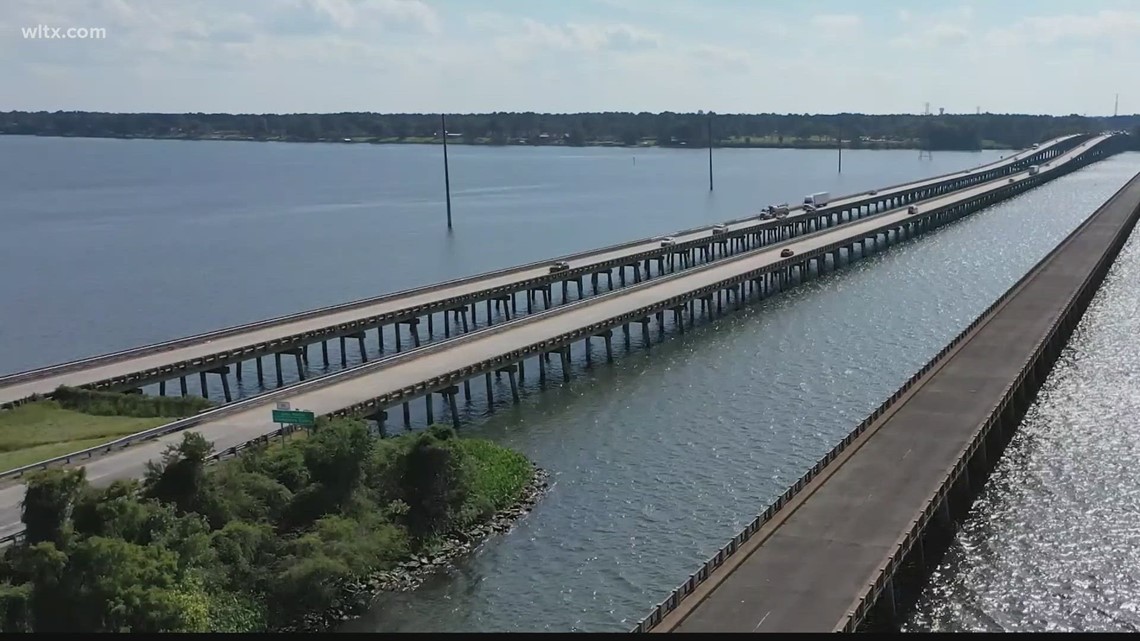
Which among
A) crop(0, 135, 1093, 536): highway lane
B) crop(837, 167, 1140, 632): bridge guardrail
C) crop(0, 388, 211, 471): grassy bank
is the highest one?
crop(0, 135, 1093, 536): highway lane

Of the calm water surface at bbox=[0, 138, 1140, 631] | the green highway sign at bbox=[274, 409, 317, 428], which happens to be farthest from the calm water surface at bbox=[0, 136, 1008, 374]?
the green highway sign at bbox=[274, 409, 317, 428]

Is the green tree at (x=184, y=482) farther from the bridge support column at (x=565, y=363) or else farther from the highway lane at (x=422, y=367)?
the bridge support column at (x=565, y=363)

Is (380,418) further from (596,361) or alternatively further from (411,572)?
(596,361)

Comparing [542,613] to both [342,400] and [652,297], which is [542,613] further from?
[652,297]

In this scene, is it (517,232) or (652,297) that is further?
(517,232)

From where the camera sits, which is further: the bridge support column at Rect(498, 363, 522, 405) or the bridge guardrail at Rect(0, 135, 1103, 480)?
the bridge support column at Rect(498, 363, 522, 405)

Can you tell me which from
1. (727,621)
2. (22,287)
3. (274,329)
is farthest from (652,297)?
(22,287)

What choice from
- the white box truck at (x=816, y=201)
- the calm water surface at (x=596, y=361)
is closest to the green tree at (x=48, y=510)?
the calm water surface at (x=596, y=361)

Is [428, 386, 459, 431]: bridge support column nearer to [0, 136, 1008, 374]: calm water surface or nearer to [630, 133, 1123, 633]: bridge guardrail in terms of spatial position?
[630, 133, 1123, 633]: bridge guardrail

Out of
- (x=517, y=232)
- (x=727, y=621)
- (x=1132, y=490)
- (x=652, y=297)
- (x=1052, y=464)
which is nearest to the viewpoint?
(x=727, y=621)
